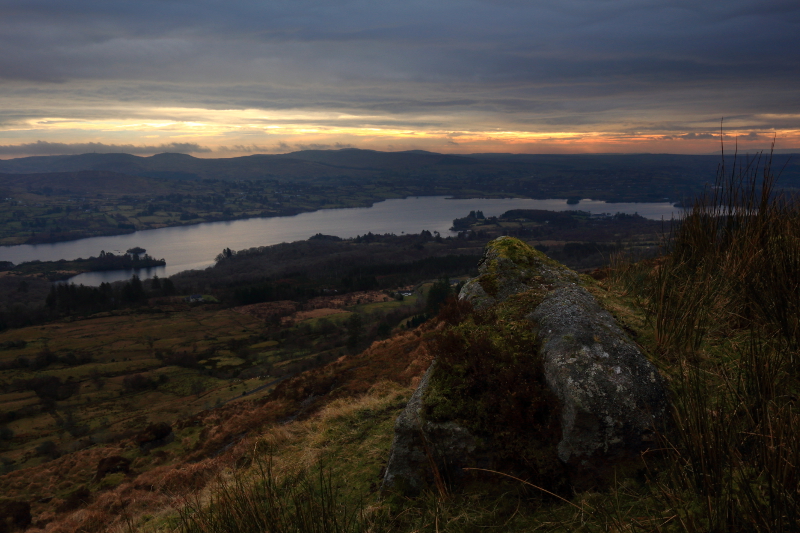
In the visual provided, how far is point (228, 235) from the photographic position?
543 ft

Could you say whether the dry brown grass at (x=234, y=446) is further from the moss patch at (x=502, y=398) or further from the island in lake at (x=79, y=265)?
the island in lake at (x=79, y=265)

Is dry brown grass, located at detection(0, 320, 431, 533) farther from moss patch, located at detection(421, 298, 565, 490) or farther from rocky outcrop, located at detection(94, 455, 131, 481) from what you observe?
moss patch, located at detection(421, 298, 565, 490)

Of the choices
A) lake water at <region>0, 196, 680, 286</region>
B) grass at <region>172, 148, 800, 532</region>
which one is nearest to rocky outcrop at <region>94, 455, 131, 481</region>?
grass at <region>172, 148, 800, 532</region>

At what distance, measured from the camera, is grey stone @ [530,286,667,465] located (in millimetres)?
3371

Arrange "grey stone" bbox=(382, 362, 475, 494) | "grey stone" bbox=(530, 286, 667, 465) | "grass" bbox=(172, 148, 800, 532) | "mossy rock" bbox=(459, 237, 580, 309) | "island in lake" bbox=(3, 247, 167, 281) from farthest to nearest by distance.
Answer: "island in lake" bbox=(3, 247, 167, 281), "mossy rock" bbox=(459, 237, 580, 309), "grey stone" bbox=(382, 362, 475, 494), "grey stone" bbox=(530, 286, 667, 465), "grass" bbox=(172, 148, 800, 532)

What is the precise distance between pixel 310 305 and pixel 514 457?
2962 inches

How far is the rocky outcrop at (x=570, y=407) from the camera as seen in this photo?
3387 millimetres

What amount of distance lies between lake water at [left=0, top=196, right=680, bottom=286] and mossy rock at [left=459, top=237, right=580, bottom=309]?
122m

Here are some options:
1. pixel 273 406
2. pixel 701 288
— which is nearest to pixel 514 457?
pixel 701 288

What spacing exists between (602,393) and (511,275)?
2567mm

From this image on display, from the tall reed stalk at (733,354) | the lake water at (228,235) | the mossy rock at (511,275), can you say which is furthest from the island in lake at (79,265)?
the tall reed stalk at (733,354)

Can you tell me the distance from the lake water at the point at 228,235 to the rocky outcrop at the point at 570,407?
4849 inches

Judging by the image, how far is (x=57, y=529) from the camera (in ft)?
25.5

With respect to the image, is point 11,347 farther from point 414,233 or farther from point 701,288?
point 414,233
